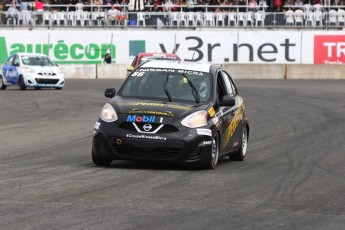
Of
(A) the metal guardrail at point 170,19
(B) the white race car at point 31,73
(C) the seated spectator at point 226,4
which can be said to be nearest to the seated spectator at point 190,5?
(A) the metal guardrail at point 170,19

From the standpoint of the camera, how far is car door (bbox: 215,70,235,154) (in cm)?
1350

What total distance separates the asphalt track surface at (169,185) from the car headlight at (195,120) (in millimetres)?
559

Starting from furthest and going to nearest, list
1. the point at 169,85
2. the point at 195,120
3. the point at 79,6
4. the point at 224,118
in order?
the point at 79,6
the point at 169,85
the point at 224,118
the point at 195,120

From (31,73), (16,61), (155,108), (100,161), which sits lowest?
(31,73)

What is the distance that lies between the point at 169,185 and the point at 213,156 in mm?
2059

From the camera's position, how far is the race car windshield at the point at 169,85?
13.6 metres

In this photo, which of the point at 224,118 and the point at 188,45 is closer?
the point at 224,118

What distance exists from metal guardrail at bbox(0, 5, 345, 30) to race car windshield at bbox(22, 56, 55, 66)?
14.0 metres

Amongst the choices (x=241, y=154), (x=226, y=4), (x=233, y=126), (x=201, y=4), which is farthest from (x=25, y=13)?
(x=233, y=126)

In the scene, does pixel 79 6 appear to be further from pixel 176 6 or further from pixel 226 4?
pixel 226 4

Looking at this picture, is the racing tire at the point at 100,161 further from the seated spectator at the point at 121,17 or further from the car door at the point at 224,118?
the seated spectator at the point at 121,17

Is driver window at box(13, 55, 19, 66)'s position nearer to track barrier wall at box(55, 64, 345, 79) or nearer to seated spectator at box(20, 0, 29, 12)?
track barrier wall at box(55, 64, 345, 79)

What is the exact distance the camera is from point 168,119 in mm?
12617

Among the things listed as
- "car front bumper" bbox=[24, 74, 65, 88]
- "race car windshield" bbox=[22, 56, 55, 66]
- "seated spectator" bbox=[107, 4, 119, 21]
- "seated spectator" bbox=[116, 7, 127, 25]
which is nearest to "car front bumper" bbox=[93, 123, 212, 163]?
"car front bumper" bbox=[24, 74, 65, 88]
